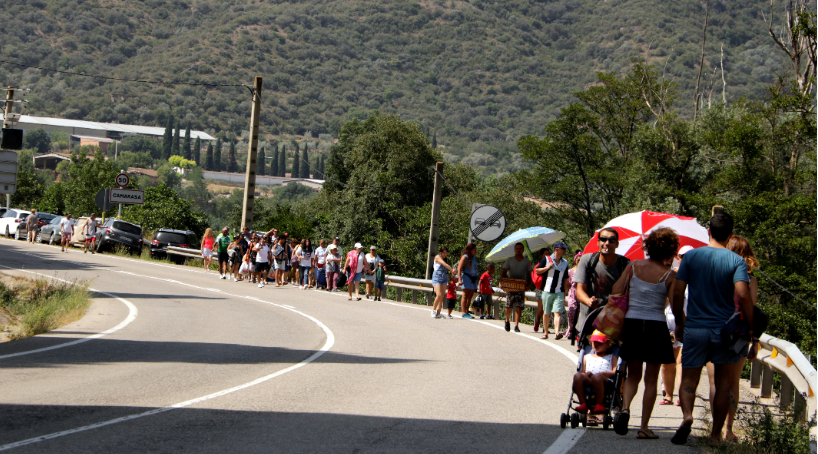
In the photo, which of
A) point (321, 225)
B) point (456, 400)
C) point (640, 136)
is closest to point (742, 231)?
point (640, 136)

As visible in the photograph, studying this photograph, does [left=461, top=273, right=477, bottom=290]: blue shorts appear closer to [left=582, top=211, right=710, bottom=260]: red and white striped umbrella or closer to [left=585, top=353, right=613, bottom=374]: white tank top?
[left=582, top=211, right=710, bottom=260]: red and white striped umbrella

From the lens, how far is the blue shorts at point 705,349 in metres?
6.44

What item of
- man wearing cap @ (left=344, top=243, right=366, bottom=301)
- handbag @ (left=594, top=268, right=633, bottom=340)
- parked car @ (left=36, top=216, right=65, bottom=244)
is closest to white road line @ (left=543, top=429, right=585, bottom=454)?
handbag @ (left=594, top=268, right=633, bottom=340)

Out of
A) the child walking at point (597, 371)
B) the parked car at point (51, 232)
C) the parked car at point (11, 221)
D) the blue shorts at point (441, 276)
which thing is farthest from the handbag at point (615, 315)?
the parked car at point (11, 221)

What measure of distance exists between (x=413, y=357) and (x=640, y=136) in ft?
113

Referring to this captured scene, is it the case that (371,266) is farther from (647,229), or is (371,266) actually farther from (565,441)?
(565,441)

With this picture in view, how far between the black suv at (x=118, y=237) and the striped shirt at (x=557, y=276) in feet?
91.1

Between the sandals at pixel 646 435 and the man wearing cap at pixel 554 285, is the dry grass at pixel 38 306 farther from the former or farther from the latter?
the sandals at pixel 646 435

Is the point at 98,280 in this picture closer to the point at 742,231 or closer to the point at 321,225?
the point at 742,231

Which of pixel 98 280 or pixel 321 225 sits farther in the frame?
pixel 321 225

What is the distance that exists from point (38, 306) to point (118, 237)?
23218mm

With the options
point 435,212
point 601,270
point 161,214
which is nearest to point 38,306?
point 601,270

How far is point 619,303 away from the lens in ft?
22.2

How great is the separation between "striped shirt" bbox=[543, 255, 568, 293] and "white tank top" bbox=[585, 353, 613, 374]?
7.49m
